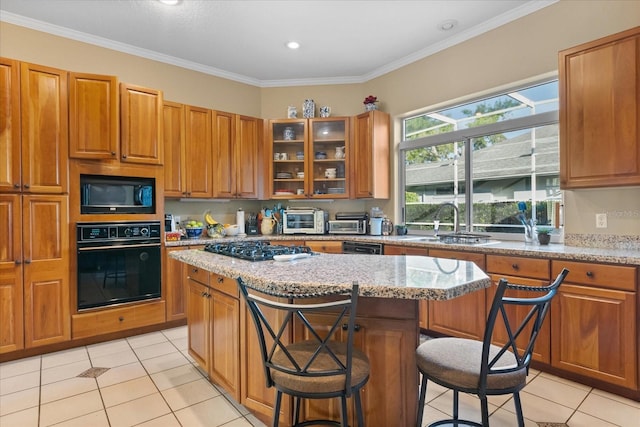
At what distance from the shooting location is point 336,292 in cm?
131

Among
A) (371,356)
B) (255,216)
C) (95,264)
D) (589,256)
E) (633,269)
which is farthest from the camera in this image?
(255,216)

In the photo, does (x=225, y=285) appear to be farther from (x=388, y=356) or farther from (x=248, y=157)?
(x=248, y=157)

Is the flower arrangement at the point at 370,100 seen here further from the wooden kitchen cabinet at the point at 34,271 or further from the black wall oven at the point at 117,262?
the wooden kitchen cabinet at the point at 34,271

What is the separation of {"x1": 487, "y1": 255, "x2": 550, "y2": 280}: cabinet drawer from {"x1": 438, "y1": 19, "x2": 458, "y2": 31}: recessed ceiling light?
2.25 m

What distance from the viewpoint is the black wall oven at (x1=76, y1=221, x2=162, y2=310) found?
122 inches

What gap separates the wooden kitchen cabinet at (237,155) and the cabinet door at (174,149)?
38 centimetres

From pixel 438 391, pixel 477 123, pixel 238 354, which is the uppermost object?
pixel 477 123

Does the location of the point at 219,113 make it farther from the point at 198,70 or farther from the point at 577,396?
the point at 577,396

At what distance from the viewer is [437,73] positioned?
384cm

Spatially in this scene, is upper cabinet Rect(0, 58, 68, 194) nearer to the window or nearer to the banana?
the banana

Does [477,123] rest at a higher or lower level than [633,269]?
higher

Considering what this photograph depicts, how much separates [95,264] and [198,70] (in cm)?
257

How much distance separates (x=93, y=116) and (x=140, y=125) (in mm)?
398

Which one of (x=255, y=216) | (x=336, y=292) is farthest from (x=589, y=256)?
(x=255, y=216)
